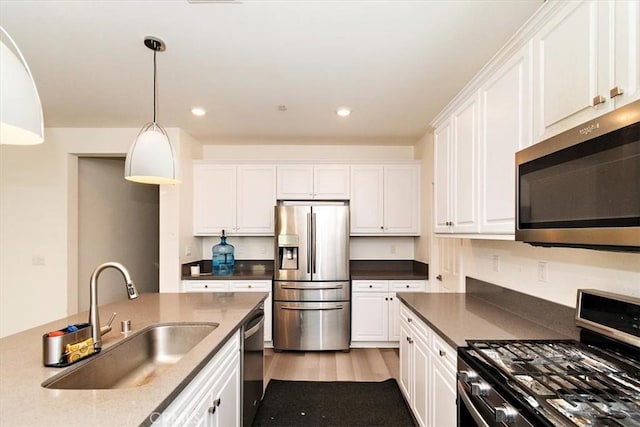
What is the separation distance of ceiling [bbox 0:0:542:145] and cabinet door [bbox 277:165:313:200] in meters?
0.82

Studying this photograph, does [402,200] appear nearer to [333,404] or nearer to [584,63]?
[333,404]

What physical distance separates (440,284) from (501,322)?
1624mm

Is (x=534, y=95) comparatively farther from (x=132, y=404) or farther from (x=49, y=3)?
(x=49, y=3)

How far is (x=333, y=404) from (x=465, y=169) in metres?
2.04

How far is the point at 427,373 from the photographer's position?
6.40 feet

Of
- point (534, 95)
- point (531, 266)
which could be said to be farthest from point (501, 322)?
point (534, 95)

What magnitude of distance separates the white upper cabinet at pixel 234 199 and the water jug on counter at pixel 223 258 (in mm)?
180

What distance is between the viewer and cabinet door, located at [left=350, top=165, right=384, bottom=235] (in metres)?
4.07

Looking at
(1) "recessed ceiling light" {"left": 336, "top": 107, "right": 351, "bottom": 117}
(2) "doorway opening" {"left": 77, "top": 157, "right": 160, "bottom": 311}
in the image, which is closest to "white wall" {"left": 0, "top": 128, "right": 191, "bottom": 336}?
(2) "doorway opening" {"left": 77, "top": 157, "right": 160, "bottom": 311}

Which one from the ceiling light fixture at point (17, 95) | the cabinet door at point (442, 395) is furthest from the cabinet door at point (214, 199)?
the ceiling light fixture at point (17, 95)

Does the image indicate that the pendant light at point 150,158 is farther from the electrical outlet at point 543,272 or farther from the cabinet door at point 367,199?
the cabinet door at point 367,199

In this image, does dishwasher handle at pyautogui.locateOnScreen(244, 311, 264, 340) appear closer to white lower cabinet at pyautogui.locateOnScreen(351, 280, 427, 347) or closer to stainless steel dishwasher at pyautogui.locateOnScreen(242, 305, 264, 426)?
stainless steel dishwasher at pyautogui.locateOnScreen(242, 305, 264, 426)

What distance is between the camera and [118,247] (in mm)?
4617

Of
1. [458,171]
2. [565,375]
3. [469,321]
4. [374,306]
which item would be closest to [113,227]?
[374,306]
